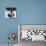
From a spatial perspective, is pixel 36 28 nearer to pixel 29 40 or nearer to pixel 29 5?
pixel 29 40

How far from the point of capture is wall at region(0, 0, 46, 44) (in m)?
3.73

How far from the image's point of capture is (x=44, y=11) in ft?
12.4

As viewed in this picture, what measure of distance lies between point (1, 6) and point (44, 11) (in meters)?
1.27

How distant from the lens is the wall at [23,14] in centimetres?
373

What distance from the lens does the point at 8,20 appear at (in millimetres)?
3727

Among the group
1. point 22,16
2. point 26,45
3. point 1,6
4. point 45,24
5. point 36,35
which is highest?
point 1,6

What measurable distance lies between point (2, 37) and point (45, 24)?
1.32m

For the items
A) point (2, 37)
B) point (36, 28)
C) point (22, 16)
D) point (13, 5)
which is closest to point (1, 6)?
point (13, 5)

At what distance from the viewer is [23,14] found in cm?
375

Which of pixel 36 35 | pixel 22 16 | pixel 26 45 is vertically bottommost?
pixel 26 45

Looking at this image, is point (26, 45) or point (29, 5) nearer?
point (26, 45)

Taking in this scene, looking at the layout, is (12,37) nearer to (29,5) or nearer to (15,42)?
(15,42)

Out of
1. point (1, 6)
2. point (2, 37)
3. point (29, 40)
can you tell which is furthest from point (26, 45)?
point (1, 6)

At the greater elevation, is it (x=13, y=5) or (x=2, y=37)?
(x=13, y=5)
